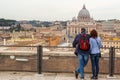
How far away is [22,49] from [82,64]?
190cm

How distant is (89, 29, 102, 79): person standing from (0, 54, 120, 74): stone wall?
656 mm

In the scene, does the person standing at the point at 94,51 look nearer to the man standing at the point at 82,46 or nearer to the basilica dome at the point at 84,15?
the man standing at the point at 82,46

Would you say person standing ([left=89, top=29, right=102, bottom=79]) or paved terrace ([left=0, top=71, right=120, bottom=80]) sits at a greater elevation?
person standing ([left=89, top=29, right=102, bottom=79])

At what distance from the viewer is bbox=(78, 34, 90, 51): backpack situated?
7.29 metres

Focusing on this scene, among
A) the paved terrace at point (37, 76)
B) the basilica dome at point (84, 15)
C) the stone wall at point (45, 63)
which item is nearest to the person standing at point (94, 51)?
the paved terrace at point (37, 76)

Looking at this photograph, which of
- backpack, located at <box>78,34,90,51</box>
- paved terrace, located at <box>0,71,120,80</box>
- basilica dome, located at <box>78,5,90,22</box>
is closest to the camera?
backpack, located at <box>78,34,90,51</box>

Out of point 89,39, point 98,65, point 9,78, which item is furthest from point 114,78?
point 9,78

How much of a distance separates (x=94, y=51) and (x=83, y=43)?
31 centimetres

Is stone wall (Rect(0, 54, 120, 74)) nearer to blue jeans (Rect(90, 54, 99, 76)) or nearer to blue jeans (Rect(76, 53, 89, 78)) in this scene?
blue jeans (Rect(90, 54, 99, 76))

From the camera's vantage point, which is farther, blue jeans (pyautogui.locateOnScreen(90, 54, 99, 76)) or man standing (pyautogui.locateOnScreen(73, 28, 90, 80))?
blue jeans (pyautogui.locateOnScreen(90, 54, 99, 76))

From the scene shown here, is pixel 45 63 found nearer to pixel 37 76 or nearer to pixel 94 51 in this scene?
pixel 37 76

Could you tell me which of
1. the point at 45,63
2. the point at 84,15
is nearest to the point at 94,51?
the point at 45,63

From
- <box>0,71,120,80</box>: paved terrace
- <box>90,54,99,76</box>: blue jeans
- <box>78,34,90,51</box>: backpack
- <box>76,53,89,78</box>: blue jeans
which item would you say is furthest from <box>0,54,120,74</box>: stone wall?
<box>78,34,90,51</box>: backpack

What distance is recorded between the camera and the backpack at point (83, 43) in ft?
23.9
